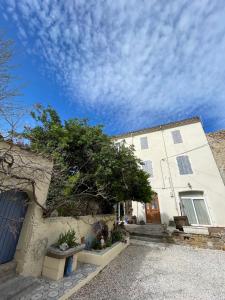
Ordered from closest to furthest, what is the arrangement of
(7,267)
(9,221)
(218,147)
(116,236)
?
(7,267) → (9,221) → (116,236) → (218,147)

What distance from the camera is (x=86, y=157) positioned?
6.94m

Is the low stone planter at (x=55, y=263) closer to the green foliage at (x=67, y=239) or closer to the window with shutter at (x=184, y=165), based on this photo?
the green foliage at (x=67, y=239)

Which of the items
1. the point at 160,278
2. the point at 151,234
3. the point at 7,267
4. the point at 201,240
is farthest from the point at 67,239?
the point at 201,240

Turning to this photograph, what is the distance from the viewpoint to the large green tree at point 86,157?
6.36m

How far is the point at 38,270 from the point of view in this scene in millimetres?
3859

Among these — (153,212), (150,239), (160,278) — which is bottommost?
(160,278)

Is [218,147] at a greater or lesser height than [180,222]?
greater

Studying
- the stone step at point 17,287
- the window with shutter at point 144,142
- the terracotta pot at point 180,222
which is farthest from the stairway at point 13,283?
the window with shutter at point 144,142

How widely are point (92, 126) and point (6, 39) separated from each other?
483 centimetres

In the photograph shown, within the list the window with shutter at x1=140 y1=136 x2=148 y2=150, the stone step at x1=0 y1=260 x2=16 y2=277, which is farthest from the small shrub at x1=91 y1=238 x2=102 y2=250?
the window with shutter at x1=140 y1=136 x2=148 y2=150

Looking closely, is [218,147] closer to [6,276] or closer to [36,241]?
[36,241]

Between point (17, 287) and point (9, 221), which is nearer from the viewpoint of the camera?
point (17, 287)

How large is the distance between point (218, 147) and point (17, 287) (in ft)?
56.7

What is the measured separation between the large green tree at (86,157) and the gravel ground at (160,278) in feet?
7.96
